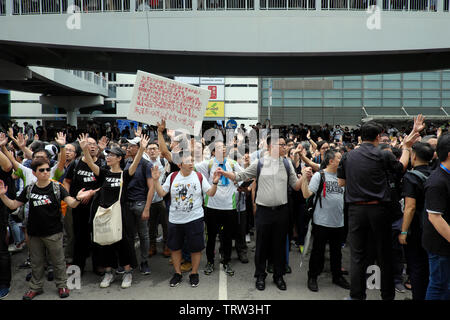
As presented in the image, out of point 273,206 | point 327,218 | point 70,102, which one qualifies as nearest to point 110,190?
point 273,206

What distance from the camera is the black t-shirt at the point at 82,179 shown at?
4.76 metres

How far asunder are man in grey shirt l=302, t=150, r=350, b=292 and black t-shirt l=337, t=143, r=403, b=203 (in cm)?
70

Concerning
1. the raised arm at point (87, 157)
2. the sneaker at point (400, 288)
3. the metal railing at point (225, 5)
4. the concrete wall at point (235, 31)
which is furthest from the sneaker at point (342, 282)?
the metal railing at point (225, 5)

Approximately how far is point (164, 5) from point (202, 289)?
9829mm

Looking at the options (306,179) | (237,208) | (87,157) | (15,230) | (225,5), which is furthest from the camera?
(225,5)

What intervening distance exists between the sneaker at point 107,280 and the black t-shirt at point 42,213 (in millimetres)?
1016

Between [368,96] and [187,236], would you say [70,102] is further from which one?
[368,96]

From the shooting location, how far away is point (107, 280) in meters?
4.54

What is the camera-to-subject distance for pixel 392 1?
1070 cm

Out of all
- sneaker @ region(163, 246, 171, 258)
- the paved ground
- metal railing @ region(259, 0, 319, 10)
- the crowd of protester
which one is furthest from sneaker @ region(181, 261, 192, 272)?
metal railing @ region(259, 0, 319, 10)

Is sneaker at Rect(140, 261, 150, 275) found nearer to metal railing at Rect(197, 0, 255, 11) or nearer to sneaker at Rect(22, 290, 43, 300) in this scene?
sneaker at Rect(22, 290, 43, 300)

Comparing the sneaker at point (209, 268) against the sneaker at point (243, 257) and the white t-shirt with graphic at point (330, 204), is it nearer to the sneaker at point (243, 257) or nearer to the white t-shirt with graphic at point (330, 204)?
the sneaker at point (243, 257)
